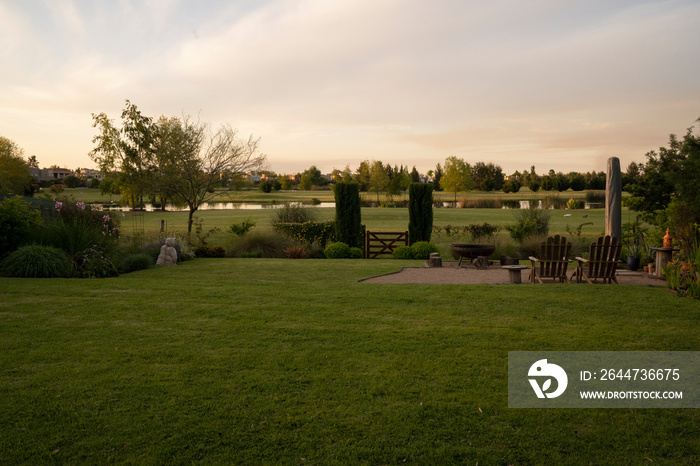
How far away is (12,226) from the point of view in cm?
1164

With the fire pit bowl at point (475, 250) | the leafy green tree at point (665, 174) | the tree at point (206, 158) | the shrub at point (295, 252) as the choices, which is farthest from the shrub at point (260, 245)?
the leafy green tree at point (665, 174)

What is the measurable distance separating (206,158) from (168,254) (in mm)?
10143

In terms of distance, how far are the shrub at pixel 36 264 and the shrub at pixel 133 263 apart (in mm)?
1578

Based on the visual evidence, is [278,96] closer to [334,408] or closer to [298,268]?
[298,268]

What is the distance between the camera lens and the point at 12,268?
10070mm

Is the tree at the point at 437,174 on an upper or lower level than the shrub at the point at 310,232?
upper

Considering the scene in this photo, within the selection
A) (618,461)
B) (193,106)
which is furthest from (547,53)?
(193,106)

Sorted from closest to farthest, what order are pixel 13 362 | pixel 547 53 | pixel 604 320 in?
pixel 13 362 < pixel 604 320 < pixel 547 53

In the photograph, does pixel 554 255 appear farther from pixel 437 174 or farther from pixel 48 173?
pixel 48 173

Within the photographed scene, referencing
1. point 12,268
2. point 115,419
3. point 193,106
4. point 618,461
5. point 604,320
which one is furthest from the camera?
point 193,106

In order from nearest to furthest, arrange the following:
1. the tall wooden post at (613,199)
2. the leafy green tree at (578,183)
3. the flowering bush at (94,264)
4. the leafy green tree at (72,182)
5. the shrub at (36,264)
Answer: the shrub at (36,264), the flowering bush at (94,264), the tall wooden post at (613,199), the leafy green tree at (578,183), the leafy green tree at (72,182)

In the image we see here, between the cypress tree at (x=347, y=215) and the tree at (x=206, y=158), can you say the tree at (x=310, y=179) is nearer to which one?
the tree at (x=206, y=158)

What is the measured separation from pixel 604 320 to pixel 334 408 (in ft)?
14.8

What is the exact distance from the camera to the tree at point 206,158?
2295 centimetres
